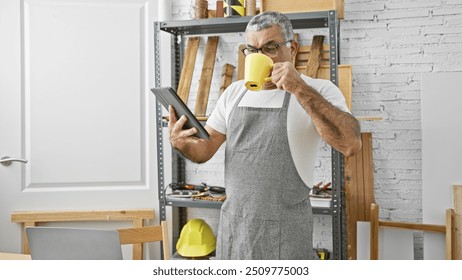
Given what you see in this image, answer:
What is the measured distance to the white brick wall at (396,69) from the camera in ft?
6.14

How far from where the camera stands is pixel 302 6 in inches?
68.5

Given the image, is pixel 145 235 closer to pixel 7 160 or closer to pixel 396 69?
pixel 7 160

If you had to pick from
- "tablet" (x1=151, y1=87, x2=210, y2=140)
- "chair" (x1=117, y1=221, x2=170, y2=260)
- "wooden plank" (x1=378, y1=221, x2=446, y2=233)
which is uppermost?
"tablet" (x1=151, y1=87, x2=210, y2=140)

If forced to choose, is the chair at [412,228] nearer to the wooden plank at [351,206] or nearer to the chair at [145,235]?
the wooden plank at [351,206]

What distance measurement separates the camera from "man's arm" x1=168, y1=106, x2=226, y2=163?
4.20 ft

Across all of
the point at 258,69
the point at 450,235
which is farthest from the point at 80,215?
the point at 450,235

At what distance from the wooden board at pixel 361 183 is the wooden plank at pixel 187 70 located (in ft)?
2.22

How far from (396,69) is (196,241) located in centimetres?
100

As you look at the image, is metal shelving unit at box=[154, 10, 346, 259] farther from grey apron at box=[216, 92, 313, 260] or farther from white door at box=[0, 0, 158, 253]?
grey apron at box=[216, 92, 313, 260]

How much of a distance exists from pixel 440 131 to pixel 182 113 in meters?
1.03

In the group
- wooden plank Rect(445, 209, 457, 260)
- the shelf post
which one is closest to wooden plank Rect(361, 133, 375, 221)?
the shelf post

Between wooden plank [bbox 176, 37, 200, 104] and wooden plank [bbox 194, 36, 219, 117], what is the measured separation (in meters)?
0.05

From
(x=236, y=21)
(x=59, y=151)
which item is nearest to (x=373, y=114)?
(x=236, y=21)

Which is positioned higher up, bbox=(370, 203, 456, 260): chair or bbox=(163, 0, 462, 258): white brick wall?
bbox=(163, 0, 462, 258): white brick wall
